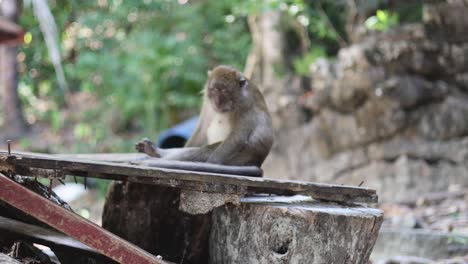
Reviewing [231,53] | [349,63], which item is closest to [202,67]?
[231,53]

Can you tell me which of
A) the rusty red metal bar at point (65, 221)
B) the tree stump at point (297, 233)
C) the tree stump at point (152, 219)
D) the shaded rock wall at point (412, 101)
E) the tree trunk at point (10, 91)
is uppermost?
the tree trunk at point (10, 91)

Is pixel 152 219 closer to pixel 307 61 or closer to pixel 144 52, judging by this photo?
pixel 307 61

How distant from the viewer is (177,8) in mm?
15000

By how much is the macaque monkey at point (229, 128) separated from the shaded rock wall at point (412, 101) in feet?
14.2

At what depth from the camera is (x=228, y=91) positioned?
493 cm

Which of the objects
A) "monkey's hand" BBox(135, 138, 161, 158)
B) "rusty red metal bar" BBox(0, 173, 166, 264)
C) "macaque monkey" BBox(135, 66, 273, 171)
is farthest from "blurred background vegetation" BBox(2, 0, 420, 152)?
"rusty red metal bar" BBox(0, 173, 166, 264)

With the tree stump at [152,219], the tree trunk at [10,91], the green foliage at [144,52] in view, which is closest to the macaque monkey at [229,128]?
the tree stump at [152,219]

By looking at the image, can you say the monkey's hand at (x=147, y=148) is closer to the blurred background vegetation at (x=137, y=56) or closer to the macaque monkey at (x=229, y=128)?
the macaque monkey at (x=229, y=128)

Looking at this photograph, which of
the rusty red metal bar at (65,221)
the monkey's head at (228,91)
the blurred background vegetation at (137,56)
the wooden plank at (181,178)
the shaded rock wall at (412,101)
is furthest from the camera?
the blurred background vegetation at (137,56)

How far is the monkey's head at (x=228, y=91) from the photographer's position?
491cm

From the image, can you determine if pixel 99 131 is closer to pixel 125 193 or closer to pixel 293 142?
pixel 293 142

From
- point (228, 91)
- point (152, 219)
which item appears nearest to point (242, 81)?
point (228, 91)

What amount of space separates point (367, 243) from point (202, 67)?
1101cm

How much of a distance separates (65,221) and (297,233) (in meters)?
1.16
